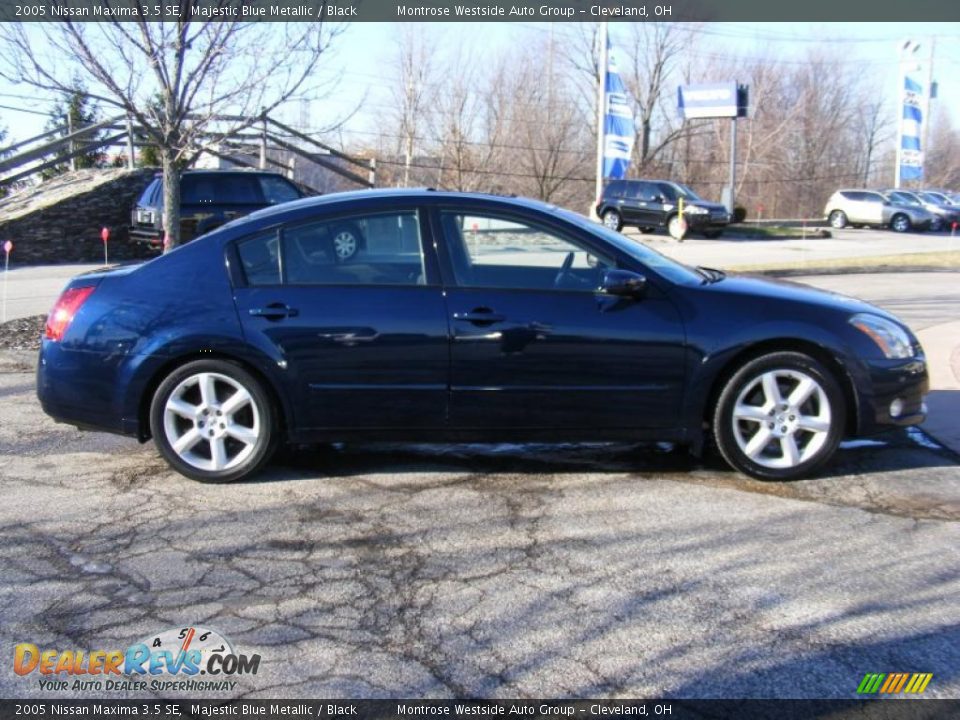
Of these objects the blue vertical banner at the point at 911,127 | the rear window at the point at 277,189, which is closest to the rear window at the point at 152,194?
the rear window at the point at 277,189

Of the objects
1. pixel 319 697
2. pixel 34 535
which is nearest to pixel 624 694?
pixel 319 697

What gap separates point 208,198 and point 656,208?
651 inches

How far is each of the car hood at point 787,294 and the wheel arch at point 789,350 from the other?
0.80ft

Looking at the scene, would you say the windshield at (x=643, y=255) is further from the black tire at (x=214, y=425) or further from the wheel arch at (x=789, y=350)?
the black tire at (x=214, y=425)

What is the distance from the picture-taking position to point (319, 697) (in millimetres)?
3068

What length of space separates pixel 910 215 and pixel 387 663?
3761cm

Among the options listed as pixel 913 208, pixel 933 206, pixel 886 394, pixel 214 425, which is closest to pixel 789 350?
pixel 886 394

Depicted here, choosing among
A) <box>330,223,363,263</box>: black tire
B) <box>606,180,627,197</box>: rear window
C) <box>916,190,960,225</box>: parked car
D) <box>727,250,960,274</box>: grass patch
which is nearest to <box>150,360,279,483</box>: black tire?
<box>330,223,363,263</box>: black tire

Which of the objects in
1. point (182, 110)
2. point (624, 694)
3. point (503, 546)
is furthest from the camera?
point (182, 110)

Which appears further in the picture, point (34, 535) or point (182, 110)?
point (182, 110)

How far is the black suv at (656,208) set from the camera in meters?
29.5

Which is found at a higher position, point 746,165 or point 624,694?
point 746,165

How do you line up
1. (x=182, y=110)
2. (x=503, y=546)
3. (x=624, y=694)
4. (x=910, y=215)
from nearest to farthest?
(x=624, y=694) < (x=503, y=546) < (x=182, y=110) < (x=910, y=215)

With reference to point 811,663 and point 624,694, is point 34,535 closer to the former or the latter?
point 624,694
